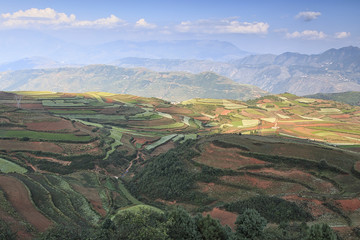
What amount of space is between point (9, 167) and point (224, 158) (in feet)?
136

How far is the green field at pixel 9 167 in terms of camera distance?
49.6 m

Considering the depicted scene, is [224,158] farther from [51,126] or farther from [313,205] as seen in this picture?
[51,126]

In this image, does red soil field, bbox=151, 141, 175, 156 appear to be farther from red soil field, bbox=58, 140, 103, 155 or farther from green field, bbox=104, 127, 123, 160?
red soil field, bbox=58, 140, 103, 155

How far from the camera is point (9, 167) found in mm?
50562

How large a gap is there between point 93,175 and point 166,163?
48.8 feet

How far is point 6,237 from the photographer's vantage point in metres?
22.2

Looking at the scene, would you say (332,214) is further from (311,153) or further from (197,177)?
(197,177)

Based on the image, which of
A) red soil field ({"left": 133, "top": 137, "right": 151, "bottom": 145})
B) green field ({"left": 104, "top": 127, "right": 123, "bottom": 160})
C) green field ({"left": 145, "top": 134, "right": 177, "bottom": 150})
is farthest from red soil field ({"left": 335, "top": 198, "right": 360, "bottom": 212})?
red soil field ({"left": 133, "top": 137, "right": 151, "bottom": 145})

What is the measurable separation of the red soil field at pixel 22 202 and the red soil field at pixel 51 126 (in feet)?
96.3

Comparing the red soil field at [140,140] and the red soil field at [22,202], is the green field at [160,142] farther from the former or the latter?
the red soil field at [22,202]

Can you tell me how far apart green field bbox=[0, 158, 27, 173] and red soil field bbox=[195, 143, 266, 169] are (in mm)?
33930

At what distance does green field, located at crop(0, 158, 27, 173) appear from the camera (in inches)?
1954

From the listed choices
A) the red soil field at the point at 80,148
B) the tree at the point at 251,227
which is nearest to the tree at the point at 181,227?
the tree at the point at 251,227

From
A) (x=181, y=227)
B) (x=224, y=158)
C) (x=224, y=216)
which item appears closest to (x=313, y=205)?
(x=224, y=216)
